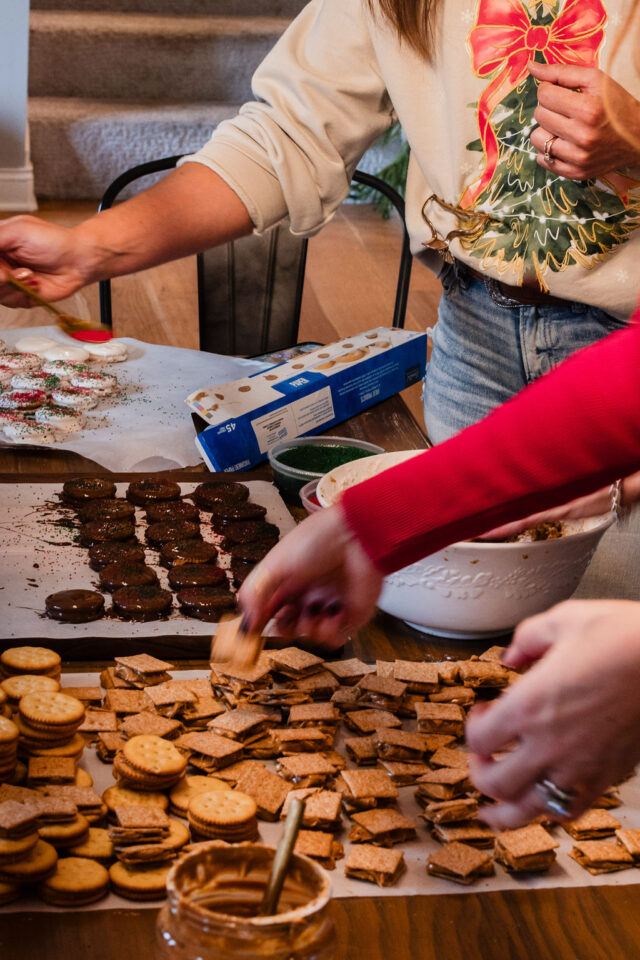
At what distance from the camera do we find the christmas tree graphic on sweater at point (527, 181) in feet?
4.58

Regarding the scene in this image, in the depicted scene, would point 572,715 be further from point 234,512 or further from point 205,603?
point 234,512

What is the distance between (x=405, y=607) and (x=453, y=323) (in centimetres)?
67

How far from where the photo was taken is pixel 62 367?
188 centimetres

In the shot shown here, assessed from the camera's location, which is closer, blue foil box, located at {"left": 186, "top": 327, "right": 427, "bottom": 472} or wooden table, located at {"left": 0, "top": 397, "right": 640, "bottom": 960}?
wooden table, located at {"left": 0, "top": 397, "right": 640, "bottom": 960}

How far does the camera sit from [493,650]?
116 cm

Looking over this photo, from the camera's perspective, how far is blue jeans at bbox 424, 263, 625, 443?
1530 mm

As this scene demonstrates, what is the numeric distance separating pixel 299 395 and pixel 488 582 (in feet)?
2.09

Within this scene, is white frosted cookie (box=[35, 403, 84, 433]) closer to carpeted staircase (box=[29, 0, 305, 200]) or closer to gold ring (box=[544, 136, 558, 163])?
gold ring (box=[544, 136, 558, 163])

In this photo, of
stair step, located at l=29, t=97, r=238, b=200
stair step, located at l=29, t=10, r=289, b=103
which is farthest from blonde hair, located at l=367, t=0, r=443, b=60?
stair step, located at l=29, t=10, r=289, b=103

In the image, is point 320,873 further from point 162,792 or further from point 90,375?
point 90,375

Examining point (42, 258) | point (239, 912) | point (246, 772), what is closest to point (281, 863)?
point (239, 912)

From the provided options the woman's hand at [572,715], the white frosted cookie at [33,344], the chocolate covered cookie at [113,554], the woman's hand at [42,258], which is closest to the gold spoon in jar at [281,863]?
the woman's hand at [572,715]

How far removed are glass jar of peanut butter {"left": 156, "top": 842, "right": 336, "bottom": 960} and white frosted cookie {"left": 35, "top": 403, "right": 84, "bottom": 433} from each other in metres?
1.20

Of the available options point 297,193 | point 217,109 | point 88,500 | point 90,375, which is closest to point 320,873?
point 88,500
